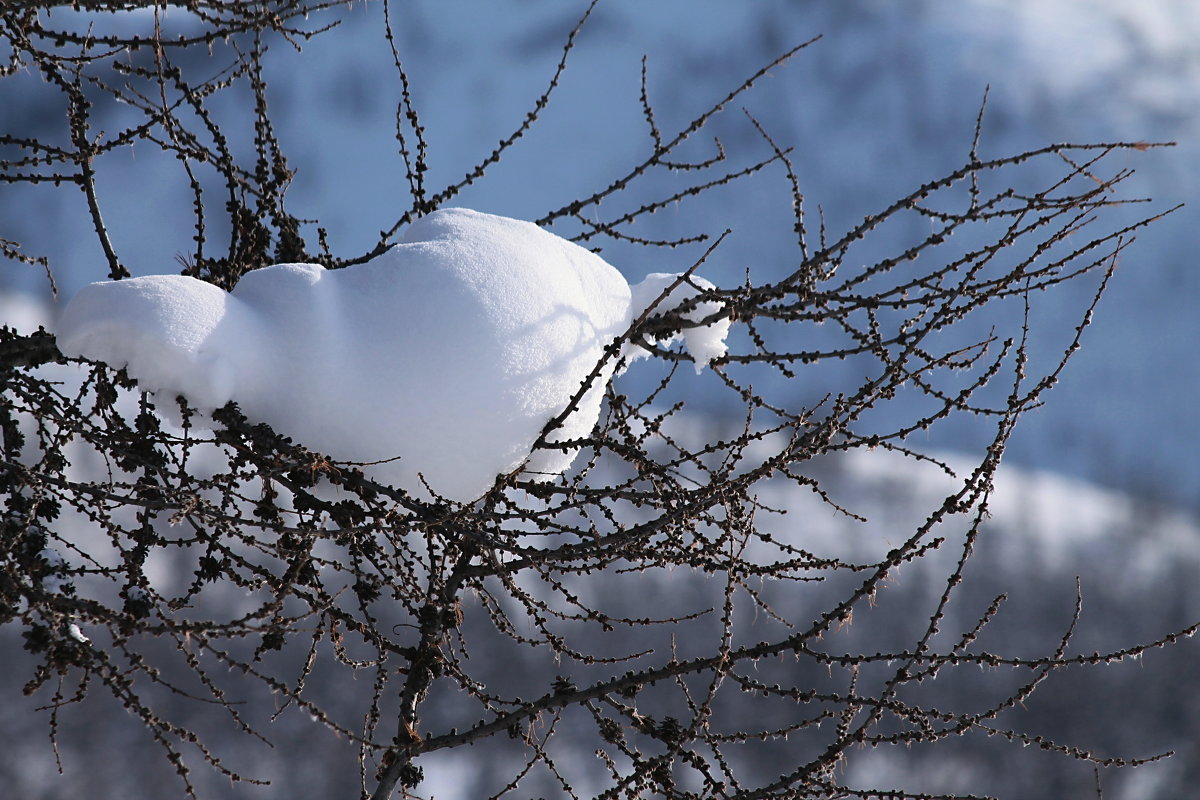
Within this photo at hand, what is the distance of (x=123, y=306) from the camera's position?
7.37ft

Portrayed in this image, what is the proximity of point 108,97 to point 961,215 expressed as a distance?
8.47ft

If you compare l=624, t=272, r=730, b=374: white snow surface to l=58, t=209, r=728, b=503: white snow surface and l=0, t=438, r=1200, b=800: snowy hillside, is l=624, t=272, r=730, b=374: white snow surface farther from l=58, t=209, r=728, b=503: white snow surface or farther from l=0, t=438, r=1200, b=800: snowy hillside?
l=0, t=438, r=1200, b=800: snowy hillside

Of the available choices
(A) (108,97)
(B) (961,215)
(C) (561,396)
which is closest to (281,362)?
(C) (561,396)

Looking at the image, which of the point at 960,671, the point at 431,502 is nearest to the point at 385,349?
the point at 431,502

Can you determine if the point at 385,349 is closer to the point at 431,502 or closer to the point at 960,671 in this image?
the point at 431,502

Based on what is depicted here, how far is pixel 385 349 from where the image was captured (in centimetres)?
243

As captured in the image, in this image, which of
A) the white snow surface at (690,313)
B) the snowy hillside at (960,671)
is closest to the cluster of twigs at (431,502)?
the white snow surface at (690,313)

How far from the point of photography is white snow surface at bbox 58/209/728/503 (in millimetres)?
2275

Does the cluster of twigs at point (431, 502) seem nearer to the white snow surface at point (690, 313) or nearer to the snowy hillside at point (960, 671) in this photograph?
the white snow surface at point (690, 313)

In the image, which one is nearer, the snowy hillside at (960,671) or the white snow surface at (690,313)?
the white snow surface at (690,313)

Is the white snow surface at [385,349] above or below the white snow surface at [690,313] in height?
below

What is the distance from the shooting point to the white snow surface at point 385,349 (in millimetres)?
2275

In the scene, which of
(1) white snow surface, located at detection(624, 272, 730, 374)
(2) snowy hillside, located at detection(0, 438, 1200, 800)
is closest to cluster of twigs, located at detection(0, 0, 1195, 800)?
(1) white snow surface, located at detection(624, 272, 730, 374)

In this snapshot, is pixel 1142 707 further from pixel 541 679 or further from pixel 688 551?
pixel 688 551
